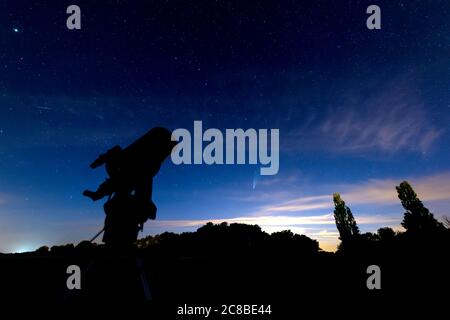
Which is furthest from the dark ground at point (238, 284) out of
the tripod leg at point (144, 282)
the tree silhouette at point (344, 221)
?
the tree silhouette at point (344, 221)

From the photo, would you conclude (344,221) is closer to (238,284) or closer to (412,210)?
(412,210)

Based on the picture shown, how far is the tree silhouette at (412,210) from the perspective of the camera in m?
46.8

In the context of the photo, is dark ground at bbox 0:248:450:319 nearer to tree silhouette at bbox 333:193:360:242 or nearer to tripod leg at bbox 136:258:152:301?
tripod leg at bbox 136:258:152:301

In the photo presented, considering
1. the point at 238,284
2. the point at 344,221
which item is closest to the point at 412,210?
the point at 344,221

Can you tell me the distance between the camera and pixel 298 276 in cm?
466

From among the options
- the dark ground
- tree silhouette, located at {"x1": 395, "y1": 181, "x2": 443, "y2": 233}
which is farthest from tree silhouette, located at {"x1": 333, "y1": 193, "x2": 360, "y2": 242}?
the dark ground

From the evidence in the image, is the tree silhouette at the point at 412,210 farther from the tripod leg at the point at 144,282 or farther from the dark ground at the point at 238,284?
the tripod leg at the point at 144,282

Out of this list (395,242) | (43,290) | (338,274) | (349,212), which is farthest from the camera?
(349,212)

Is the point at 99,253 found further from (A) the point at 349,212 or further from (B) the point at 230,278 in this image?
(A) the point at 349,212

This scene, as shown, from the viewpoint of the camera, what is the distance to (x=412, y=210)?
48969 millimetres

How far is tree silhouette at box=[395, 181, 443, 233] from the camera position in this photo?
46.8 m

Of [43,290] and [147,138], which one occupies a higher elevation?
[147,138]
